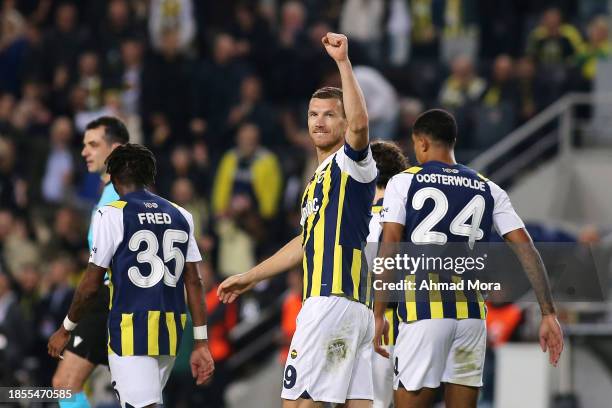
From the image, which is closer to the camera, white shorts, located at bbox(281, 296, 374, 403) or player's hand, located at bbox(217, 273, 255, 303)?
white shorts, located at bbox(281, 296, 374, 403)

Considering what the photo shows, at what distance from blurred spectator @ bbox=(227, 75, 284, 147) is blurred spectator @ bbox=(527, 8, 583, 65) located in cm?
342

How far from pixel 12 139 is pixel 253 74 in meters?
3.21

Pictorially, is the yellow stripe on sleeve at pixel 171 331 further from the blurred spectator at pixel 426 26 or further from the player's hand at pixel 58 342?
the blurred spectator at pixel 426 26

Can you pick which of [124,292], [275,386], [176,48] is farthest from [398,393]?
[176,48]

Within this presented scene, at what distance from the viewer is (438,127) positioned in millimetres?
8328

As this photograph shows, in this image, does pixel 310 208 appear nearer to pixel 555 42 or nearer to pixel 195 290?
pixel 195 290

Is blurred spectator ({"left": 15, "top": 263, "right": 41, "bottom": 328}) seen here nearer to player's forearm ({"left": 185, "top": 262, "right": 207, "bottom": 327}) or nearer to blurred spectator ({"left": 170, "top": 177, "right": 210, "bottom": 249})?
blurred spectator ({"left": 170, "top": 177, "right": 210, "bottom": 249})

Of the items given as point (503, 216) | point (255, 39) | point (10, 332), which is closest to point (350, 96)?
point (503, 216)

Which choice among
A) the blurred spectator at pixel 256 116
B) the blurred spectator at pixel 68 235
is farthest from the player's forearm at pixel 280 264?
the blurred spectator at pixel 256 116

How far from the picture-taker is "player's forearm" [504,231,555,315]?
8102 mm

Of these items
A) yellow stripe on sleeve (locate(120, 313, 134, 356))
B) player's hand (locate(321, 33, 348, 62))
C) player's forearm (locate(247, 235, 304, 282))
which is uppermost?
player's hand (locate(321, 33, 348, 62))

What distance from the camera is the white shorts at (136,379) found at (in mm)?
8383

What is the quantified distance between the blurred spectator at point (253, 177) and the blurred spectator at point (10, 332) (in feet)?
8.81

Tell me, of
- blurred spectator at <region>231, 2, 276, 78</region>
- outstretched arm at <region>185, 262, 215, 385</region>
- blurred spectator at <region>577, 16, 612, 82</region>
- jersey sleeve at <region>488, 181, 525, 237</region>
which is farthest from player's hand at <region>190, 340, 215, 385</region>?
blurred spectator at <region>231, 2, 276, 78</region>
